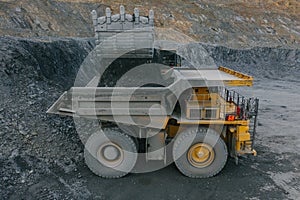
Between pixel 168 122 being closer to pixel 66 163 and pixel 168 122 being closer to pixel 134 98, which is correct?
Answer: pixel 134 98

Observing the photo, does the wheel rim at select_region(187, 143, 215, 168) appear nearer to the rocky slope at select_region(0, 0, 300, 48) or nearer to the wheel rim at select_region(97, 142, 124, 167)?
the wheel rim at select_region(97, 142, 124, 167)

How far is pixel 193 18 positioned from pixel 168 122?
92.5ft

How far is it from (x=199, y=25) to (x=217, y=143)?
2682 cm

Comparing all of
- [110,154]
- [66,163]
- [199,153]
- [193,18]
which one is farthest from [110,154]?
[193,18]

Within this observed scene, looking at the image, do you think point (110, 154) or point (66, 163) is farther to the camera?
point (66, 163)

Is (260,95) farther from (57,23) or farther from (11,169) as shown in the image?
(57,23)

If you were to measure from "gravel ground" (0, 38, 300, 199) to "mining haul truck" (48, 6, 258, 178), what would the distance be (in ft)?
1.13

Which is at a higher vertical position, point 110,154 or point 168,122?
point 168,122

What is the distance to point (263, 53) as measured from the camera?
2455 cm

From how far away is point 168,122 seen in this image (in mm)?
5605

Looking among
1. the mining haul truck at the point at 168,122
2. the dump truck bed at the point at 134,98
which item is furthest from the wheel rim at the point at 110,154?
the dump truck bed at the point at 134,98

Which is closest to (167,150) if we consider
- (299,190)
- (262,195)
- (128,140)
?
(128,140)

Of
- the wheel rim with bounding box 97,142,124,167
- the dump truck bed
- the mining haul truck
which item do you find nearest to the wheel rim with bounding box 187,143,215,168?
the mining haul truck

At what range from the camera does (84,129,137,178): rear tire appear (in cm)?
536
